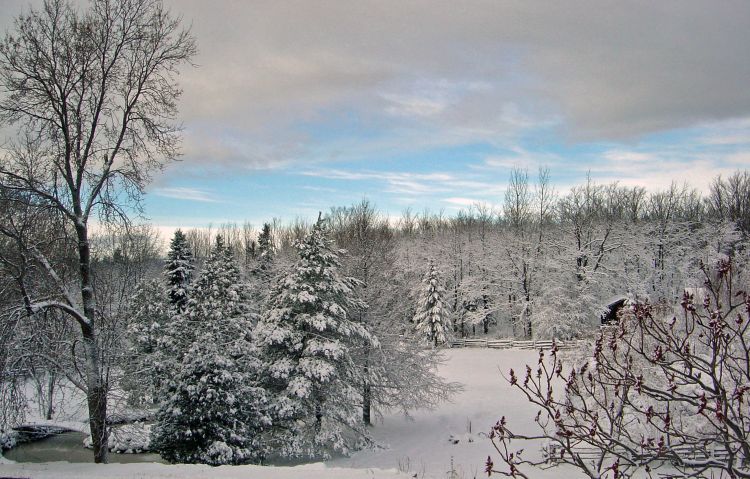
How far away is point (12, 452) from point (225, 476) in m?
18.2

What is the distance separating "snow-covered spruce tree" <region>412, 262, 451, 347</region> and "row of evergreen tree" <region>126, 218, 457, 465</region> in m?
18.2

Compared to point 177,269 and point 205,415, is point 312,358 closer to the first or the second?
point 205,415

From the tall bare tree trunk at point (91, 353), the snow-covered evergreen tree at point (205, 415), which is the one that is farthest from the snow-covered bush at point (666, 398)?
the snow-covered evergreen tree at point (205, 415)

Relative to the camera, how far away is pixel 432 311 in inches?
1690

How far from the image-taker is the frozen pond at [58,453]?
21.1 m

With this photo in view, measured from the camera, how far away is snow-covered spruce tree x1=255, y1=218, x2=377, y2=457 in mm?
18844

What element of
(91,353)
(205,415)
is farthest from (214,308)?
(91,353)

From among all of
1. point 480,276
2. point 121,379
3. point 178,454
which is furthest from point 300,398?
point 480,276

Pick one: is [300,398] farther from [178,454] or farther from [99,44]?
[99,44]

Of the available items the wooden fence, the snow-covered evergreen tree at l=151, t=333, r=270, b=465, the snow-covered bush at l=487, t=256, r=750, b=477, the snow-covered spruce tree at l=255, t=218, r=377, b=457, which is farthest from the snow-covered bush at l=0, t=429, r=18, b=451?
the wooden fence

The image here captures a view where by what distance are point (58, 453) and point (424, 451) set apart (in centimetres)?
1661

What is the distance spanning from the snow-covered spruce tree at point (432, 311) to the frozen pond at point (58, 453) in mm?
24758

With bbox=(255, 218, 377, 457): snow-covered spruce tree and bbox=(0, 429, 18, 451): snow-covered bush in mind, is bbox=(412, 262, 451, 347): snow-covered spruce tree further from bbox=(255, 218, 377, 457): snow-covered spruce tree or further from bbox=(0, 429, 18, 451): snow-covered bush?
bbox=(0, 429, 18, 451): snow-covered bush

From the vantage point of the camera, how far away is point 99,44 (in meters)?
11.5
